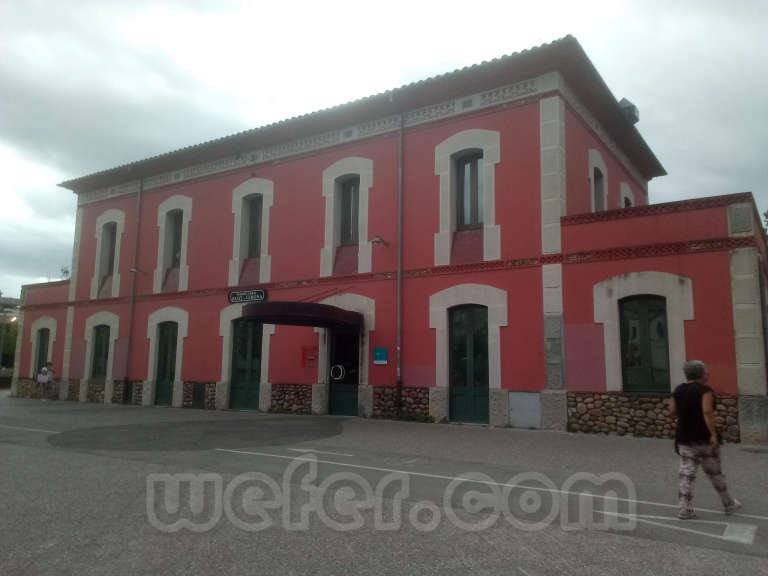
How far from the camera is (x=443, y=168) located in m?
14.2

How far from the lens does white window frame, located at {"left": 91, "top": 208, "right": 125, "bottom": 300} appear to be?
2081cm

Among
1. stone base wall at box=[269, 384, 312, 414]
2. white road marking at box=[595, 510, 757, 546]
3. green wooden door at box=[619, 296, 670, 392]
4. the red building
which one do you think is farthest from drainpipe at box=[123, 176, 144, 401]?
white road marking at box=[595, 510, 757, 546]

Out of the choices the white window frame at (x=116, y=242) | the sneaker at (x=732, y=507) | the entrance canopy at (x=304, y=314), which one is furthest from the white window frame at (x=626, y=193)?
the white window frame at (x=116, y=242)

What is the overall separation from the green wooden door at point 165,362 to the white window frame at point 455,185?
385 inches

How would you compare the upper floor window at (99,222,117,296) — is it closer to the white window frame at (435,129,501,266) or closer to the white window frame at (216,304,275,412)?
the white window frame at (216,304,275,412)

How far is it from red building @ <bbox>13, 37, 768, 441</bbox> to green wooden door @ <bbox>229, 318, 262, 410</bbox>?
57 millimetres

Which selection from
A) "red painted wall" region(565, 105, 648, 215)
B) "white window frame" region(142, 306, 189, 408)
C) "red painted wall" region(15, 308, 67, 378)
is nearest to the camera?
"red painted wall" region(565, 105, 648, 215)

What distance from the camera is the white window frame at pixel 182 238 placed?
18.8 metres

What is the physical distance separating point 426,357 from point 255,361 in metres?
5.60

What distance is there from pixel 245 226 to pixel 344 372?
19.0 feet

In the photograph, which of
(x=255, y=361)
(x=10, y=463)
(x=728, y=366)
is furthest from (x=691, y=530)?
(x=255, y=361)

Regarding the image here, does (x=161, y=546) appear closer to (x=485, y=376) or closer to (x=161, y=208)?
(x=485, y=376)

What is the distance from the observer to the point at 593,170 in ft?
49.1

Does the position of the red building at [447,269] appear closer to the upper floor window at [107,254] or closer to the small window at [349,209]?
the small window at [349,209]
